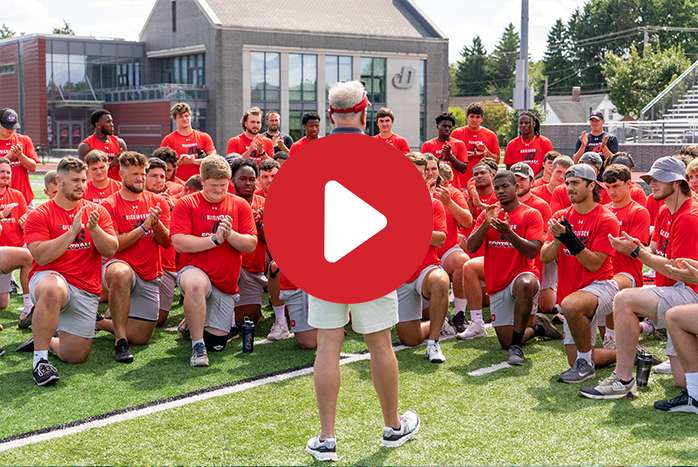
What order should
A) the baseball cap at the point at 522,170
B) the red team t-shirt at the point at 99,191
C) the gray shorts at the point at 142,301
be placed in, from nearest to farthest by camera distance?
the gray shorts at the point at 142,301, the baseball cap at the point at 522,170, the red team t-shirt at the point at 99,191

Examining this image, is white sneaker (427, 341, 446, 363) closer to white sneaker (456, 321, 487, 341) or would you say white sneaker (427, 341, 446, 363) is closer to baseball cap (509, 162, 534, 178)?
white sneaker (456, 321, 487, 341)

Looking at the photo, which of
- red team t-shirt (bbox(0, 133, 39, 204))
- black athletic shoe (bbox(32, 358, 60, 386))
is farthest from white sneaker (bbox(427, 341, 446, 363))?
red team t-shirt (bbox(0, 133, 39, 204))

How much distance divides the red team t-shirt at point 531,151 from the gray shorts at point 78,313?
6.44 m

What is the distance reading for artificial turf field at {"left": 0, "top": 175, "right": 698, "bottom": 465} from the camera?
4211mm

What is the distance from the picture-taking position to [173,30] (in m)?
46.9

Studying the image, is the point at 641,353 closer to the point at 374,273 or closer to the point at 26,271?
the point at 374,273

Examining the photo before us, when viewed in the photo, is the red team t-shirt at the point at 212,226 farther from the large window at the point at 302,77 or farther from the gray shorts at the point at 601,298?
the large window at the point at 302,77

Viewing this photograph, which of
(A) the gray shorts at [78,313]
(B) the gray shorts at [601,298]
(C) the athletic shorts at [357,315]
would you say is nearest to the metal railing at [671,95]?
(B) the gray shorts at [601,298]

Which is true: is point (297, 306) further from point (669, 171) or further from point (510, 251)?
point (669, 171)

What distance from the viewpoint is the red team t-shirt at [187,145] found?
33.0 feet

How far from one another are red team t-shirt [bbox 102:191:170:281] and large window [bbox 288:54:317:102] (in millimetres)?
38382

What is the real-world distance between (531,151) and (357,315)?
7029mm

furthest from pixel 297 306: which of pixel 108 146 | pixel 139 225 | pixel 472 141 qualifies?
pixel 472 141

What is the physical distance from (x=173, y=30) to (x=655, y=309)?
46106mm
